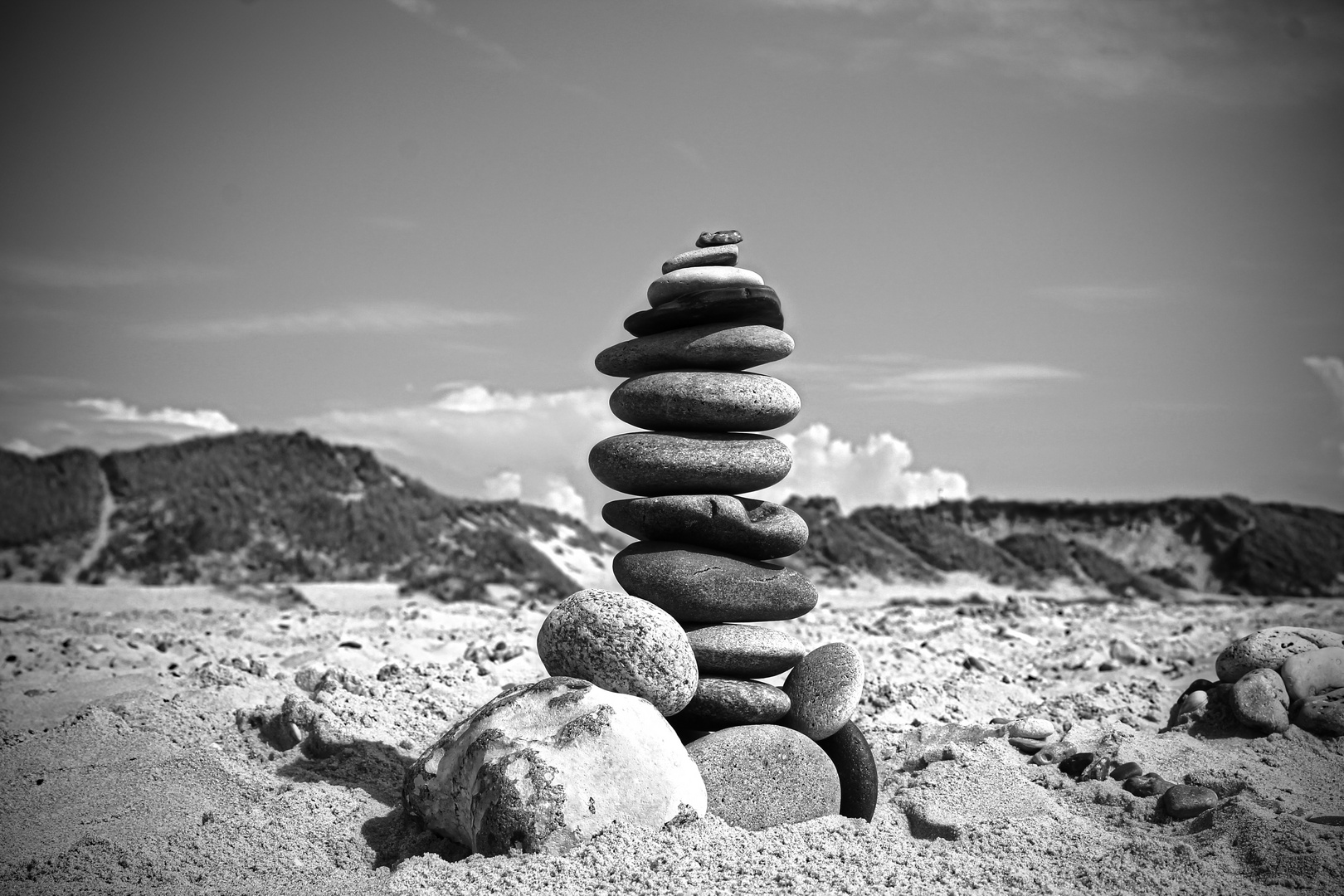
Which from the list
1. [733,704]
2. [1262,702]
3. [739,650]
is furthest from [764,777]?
[1262,702]

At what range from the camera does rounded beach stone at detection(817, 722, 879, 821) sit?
7254 mm

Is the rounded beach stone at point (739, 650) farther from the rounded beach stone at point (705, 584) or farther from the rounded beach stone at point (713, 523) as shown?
the rounded beach stone at point (713, 523)

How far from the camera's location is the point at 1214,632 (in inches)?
691

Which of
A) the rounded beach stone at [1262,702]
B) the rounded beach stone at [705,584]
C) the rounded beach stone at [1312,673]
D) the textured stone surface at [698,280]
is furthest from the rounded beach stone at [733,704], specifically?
the rounded beach stone at [1312,673]

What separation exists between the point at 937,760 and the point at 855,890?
285cm

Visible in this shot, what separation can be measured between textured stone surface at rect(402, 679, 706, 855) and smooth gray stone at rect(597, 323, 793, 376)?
2.79 meters

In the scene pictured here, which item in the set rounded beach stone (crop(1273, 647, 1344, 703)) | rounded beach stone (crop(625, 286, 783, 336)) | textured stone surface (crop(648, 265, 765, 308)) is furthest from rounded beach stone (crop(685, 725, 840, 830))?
rounded beach stone (crop(1273, 647, 1344, 703))

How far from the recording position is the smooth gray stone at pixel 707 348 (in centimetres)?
799

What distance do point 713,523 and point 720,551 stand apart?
343 millimetres

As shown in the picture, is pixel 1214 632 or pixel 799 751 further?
pixel 1214 632

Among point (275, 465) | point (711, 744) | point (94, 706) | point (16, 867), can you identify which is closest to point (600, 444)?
point (711, 744)

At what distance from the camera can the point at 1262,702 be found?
8812 mm

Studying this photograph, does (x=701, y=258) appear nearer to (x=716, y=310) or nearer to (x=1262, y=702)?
(x=716, y=310)

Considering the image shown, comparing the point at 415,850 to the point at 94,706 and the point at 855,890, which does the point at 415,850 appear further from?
the point at 94,706
